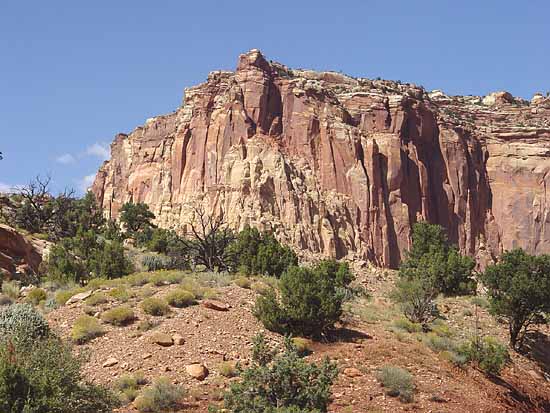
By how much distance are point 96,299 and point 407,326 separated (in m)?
10.7

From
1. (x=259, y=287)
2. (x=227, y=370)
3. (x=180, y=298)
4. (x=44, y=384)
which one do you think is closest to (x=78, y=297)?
(x=180, y=298)

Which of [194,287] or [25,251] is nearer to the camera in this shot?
[194,287]

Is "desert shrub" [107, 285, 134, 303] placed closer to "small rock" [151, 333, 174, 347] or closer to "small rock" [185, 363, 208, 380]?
"small rock" [151, 333, 174, 347]

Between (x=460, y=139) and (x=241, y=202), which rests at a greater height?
(x=460, y=139)

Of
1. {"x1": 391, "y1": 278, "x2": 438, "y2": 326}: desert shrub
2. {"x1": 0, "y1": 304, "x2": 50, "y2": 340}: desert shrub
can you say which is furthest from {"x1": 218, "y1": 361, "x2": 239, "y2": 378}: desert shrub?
{"x1": 391, "y1": 278, "x2": 438, "y2": 326}: desert shrub

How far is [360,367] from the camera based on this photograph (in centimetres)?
1859

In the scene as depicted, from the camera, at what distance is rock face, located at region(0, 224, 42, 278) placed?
3017cm

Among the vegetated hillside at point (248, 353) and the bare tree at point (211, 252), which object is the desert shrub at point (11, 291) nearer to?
the vegetated hillside at point (248, 353)

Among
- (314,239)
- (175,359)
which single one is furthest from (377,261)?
(175,359)

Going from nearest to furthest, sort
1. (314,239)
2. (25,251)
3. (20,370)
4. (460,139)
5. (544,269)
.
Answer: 1. (20,370)
2. (544,269)
3. (25,251)
4. (314,239)
5. (460,139)

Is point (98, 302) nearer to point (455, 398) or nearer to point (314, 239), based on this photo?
point (455, 398)

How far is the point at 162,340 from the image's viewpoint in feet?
61.2

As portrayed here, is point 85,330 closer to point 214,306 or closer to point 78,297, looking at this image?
point 78,297

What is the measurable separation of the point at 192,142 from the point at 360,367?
61034 mm
